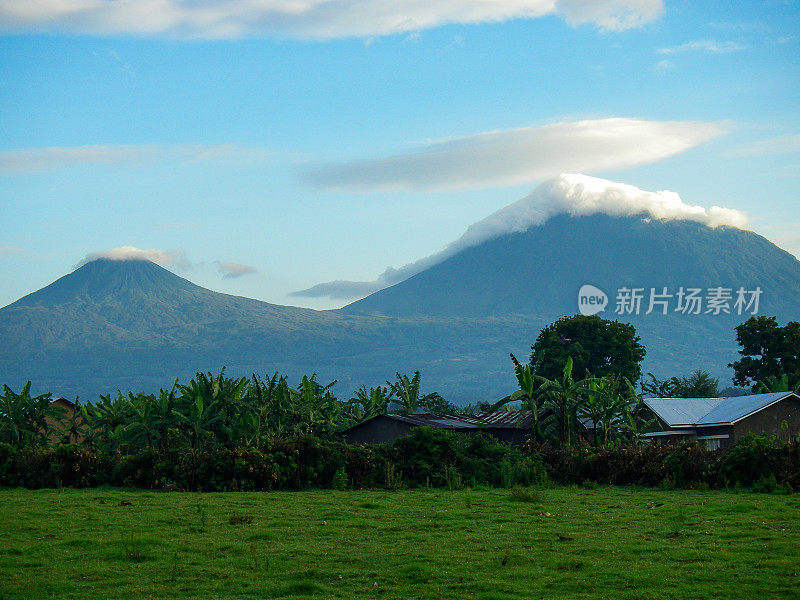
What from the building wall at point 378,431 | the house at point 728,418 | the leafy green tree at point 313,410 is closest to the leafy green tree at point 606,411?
the house at point 728,418

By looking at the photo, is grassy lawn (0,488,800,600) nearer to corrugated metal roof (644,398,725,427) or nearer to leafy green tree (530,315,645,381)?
corrugated metal roof (644,398,725,427)

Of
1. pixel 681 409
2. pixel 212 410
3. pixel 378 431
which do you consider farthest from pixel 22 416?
pixel 681 409

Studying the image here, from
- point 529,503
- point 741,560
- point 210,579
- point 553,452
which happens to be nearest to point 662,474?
point 553,452

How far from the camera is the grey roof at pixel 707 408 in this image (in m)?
51.8

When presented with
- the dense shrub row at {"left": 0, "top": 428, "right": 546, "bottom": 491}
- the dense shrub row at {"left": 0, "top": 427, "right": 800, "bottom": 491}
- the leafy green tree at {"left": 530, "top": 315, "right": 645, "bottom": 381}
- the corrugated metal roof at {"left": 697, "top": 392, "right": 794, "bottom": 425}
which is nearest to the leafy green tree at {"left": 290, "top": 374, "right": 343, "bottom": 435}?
the dense shrub row at {"left": 0, "top": 428, "right": 546, "bottom": 491}

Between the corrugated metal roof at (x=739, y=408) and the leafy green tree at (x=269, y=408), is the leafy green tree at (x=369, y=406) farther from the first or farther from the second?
the corrugated metal roof at (x=739, y=408)

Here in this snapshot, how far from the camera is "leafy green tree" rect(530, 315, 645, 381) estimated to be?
84312 mm

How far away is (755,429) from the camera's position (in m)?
51.2

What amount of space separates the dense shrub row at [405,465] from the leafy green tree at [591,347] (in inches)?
1964

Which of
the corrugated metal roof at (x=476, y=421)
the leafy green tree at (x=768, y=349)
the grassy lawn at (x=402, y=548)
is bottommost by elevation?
the grassy lawn at (x=402, y=548)

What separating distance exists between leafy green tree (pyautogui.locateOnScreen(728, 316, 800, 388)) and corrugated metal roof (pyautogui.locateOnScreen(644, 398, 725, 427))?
2069cm

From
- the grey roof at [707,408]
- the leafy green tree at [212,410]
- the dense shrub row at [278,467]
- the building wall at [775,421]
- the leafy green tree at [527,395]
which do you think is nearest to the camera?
the dense shrub row at [278,467]

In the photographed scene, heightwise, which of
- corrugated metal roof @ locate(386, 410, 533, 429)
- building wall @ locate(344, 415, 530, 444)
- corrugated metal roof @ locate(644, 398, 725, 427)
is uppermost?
corrugated metal roof @ locate(644, 398, 725, 427)

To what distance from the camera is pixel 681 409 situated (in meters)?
56.6
